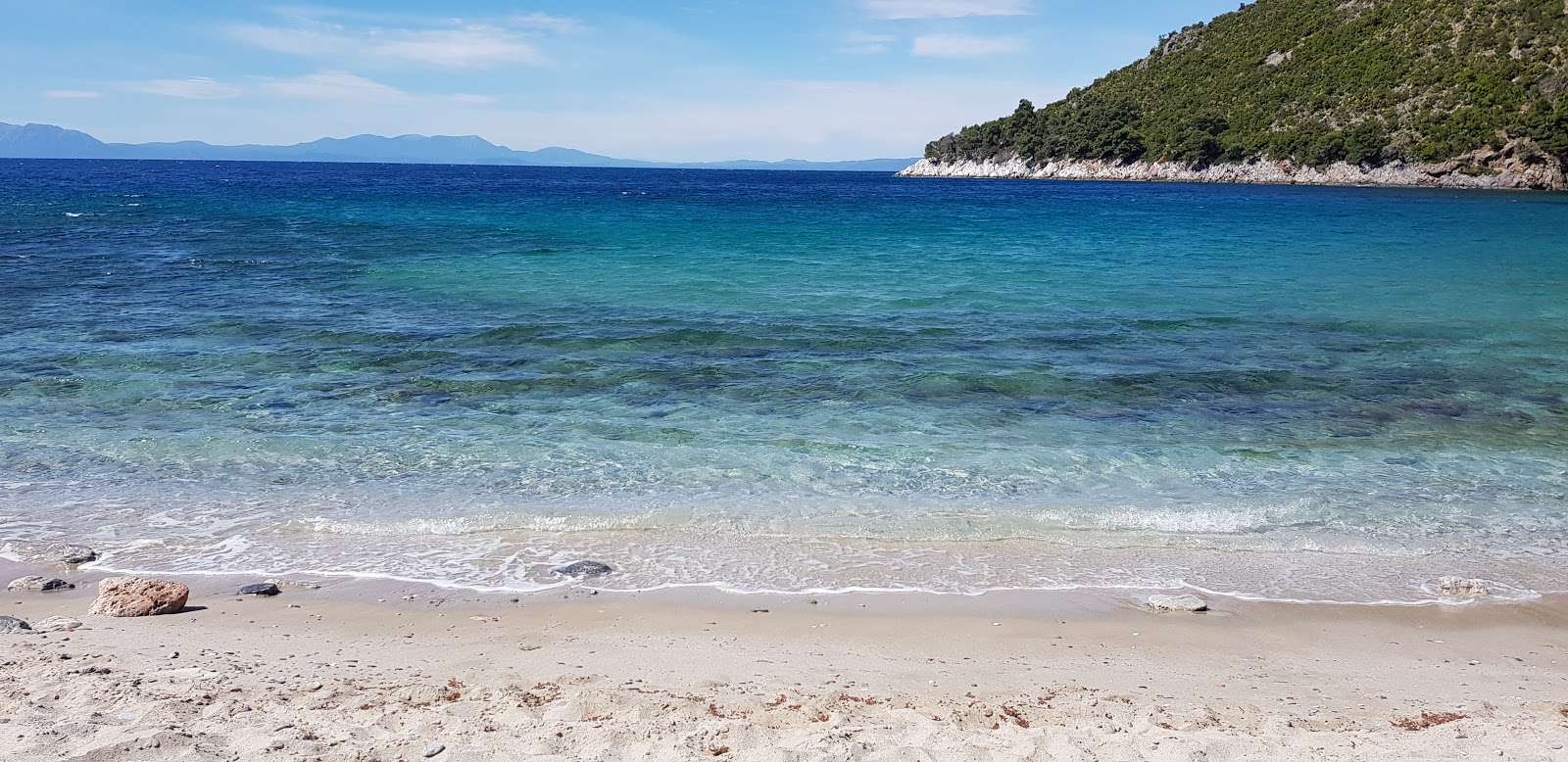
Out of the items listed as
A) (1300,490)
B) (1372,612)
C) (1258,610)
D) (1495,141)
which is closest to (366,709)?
(1258,610)

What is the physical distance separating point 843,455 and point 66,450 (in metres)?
7.68

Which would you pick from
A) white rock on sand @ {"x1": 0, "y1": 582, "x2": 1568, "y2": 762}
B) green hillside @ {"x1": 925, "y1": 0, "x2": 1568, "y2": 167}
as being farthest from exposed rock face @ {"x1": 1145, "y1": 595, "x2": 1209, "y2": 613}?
green hillside @ {"x1": 925, "y1": 0, "x2": 1568, "y2": 167}

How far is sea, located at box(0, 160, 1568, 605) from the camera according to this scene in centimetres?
723

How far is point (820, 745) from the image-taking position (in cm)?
424

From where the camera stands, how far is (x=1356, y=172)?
9000 centimetres

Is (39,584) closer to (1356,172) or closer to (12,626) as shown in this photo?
(12,626)

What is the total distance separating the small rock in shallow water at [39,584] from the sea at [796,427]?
510 mm

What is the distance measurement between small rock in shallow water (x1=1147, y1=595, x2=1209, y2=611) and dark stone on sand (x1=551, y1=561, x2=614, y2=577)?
145 inches

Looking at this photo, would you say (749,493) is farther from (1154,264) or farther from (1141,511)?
(1154,264)

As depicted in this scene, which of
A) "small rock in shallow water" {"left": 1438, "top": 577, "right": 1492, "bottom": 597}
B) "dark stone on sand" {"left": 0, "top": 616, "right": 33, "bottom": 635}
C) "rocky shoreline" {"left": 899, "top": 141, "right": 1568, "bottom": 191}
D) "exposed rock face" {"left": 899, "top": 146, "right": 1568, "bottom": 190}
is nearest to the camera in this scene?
"dark stone on sand" {"left": 0, "top": 616, "right": 33, "bottom": 635}

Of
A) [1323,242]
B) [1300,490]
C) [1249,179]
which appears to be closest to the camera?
Answer: [1300,490]

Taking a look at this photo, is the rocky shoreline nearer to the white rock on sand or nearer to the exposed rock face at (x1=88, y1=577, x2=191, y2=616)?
the white rock on sand

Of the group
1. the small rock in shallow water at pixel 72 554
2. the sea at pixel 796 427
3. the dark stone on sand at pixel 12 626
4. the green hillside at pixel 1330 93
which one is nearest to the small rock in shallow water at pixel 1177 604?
the sea at pixel 796 427

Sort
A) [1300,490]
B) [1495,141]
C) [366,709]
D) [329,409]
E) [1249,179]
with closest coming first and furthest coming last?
[366,709] < [1300,490] < [329,409] < [1495,141] < [1249,179]
